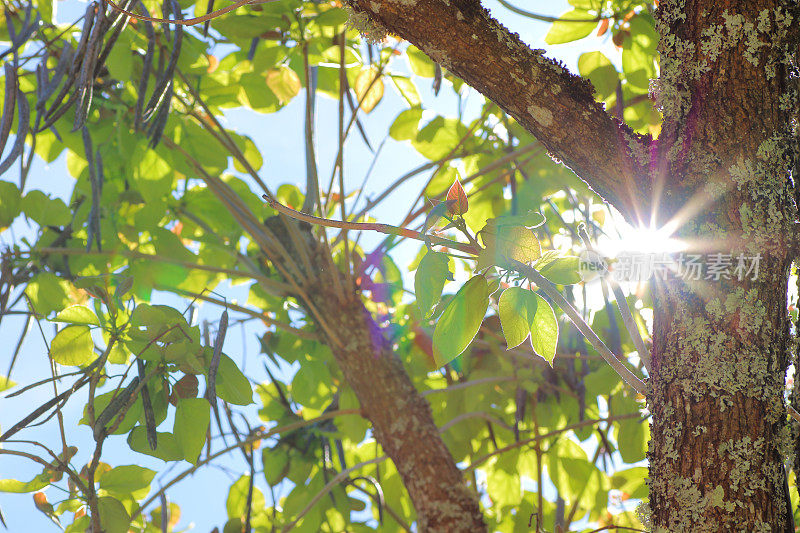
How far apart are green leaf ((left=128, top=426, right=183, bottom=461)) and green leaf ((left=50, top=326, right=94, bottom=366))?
5.4 inches

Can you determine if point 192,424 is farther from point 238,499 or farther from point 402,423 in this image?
point 238,499

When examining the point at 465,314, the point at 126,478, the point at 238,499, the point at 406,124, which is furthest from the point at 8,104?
the point at 238,499

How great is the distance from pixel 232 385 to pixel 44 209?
67cm

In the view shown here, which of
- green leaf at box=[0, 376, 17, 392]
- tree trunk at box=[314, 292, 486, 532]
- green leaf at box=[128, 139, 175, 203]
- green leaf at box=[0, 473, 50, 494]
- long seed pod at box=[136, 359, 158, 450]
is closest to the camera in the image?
long seed pod at box=[136, 359, 158, 450]

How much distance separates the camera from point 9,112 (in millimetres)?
808

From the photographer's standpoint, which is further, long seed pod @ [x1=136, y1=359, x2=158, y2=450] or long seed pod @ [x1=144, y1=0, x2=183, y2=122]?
long seed pod @ [x1=144, y1=0, x2=183, y2=122]

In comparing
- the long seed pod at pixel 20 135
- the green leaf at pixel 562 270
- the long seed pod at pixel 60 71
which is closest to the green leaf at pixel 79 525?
the long seed pod at pixel 20 135

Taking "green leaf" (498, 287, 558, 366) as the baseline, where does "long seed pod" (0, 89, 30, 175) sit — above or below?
above

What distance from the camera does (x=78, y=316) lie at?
2.38 ft

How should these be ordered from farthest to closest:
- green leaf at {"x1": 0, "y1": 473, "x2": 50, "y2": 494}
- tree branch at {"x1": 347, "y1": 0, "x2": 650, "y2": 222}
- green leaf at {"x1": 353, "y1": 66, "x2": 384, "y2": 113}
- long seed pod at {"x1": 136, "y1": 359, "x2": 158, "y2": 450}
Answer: green leaf at {"x1": 353, "y1": 66, "x2": 384, "y2": 113} → green leaf at {"x1": 0, "y1": 473, "x2": 50, "y2": 494} → long seed pod at {"x1": 136, "y1": 359, "x2": 158, "y2": 450} → tree branch at {"x1": 347, "y1": 0, "x2": 650, "y2": 222}

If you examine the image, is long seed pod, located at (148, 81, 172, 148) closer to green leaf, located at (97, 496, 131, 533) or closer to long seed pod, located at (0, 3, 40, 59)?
long seed pod, located at (0, 3, 40, 59)

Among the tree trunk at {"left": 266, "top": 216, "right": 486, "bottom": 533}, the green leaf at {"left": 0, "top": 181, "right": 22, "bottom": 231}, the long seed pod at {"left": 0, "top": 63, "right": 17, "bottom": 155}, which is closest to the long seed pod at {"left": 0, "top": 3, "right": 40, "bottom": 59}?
the long seed pod at {"left": 0, "top": 63, "right": 17, "bottom": 155}

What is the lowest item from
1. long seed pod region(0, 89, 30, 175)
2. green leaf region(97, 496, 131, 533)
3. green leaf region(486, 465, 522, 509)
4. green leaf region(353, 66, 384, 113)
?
green leaf region(486, 465, 522, 509)

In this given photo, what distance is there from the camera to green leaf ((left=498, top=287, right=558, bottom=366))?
0.45 meters
